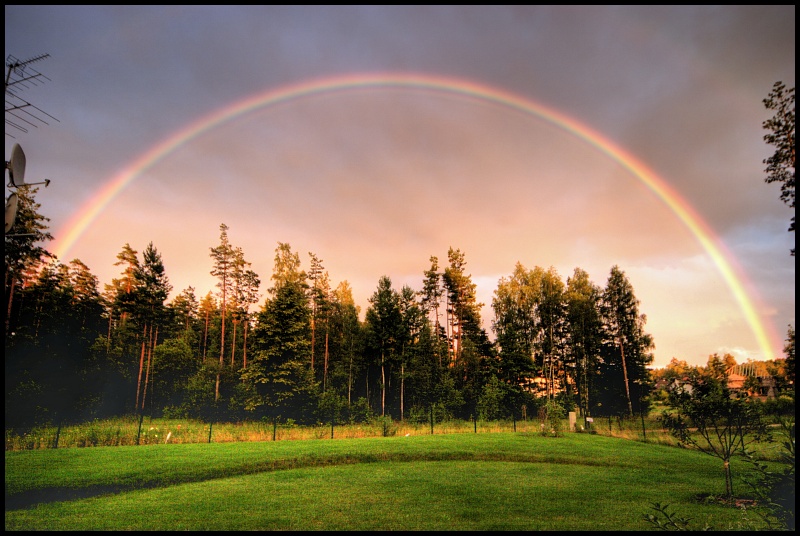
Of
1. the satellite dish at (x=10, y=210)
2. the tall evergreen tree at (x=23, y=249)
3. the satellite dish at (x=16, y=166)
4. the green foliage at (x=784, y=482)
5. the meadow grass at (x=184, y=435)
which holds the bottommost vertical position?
the meadow grass at (x=184, y=435)

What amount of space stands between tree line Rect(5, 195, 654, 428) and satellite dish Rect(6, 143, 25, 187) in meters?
28.2

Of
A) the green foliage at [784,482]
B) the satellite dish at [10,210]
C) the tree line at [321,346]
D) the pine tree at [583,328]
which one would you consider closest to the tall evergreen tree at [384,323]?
the tree line at [321,346]

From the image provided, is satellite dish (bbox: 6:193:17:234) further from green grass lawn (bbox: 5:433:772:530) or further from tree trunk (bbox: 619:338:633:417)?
tree trunk (bbox: 619:338:633:417)

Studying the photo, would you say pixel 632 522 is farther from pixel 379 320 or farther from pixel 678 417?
pixel 379 320

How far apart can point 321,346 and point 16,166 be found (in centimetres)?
4382

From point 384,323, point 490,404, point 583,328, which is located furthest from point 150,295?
point 583,328

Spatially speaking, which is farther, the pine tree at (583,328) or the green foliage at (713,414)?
the pine tree at (583,328)

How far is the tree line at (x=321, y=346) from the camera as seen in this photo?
3494 cm

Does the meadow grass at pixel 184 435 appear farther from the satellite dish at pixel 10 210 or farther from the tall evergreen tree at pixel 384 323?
the satellite dish at pixel 10 210

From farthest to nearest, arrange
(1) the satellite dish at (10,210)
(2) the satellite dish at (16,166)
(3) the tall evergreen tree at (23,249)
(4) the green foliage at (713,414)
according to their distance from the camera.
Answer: (3) the tall evergreen tree at (23,249), (4) the green foliage at (713,414), (2) the satellite dish at (16,166), (1) the satellite dish at (10,210)

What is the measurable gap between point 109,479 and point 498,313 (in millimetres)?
44817

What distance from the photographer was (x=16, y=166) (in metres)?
7.82

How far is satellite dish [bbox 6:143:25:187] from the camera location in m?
7.63

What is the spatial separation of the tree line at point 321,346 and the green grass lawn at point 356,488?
16.5 metres
